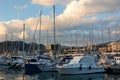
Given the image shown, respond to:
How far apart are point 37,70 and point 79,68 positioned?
1383 centimetres

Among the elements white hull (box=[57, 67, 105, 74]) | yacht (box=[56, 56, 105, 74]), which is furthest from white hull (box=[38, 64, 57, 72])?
white hull (box=[57, 67, 105, 74])

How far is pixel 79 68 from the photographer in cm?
5647

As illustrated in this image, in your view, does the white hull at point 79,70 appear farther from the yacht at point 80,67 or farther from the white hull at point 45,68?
the white hull at point 45,68

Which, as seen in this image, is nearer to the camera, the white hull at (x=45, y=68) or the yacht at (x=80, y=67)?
the yacht at (x=80, y=67)

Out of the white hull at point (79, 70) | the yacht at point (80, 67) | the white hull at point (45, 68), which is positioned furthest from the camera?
the white hull at point (45, 68)

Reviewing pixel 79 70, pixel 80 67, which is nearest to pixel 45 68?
pixel 79 70

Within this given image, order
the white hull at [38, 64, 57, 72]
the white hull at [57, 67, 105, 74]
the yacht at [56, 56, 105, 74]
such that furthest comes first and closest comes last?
1. the white hull at [38, 64, 57, 72]
2. the yacht at [56, 56, 105, 74]
3. the white hull at [57, 67, 105, 74]

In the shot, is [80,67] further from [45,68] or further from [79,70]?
[45,68]

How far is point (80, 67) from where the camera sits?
2226 inches

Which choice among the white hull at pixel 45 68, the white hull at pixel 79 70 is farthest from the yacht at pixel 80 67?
the white hull at pixel 45 68

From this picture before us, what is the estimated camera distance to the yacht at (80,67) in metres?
55.4

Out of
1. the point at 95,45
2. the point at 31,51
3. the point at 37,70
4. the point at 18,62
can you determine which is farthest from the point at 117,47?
the point at 37,70

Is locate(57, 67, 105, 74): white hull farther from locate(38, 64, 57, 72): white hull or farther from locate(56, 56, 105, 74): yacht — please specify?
locate(38, 64, 57, 72): white hull

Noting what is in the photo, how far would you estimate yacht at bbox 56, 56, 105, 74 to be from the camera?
55.4 m
